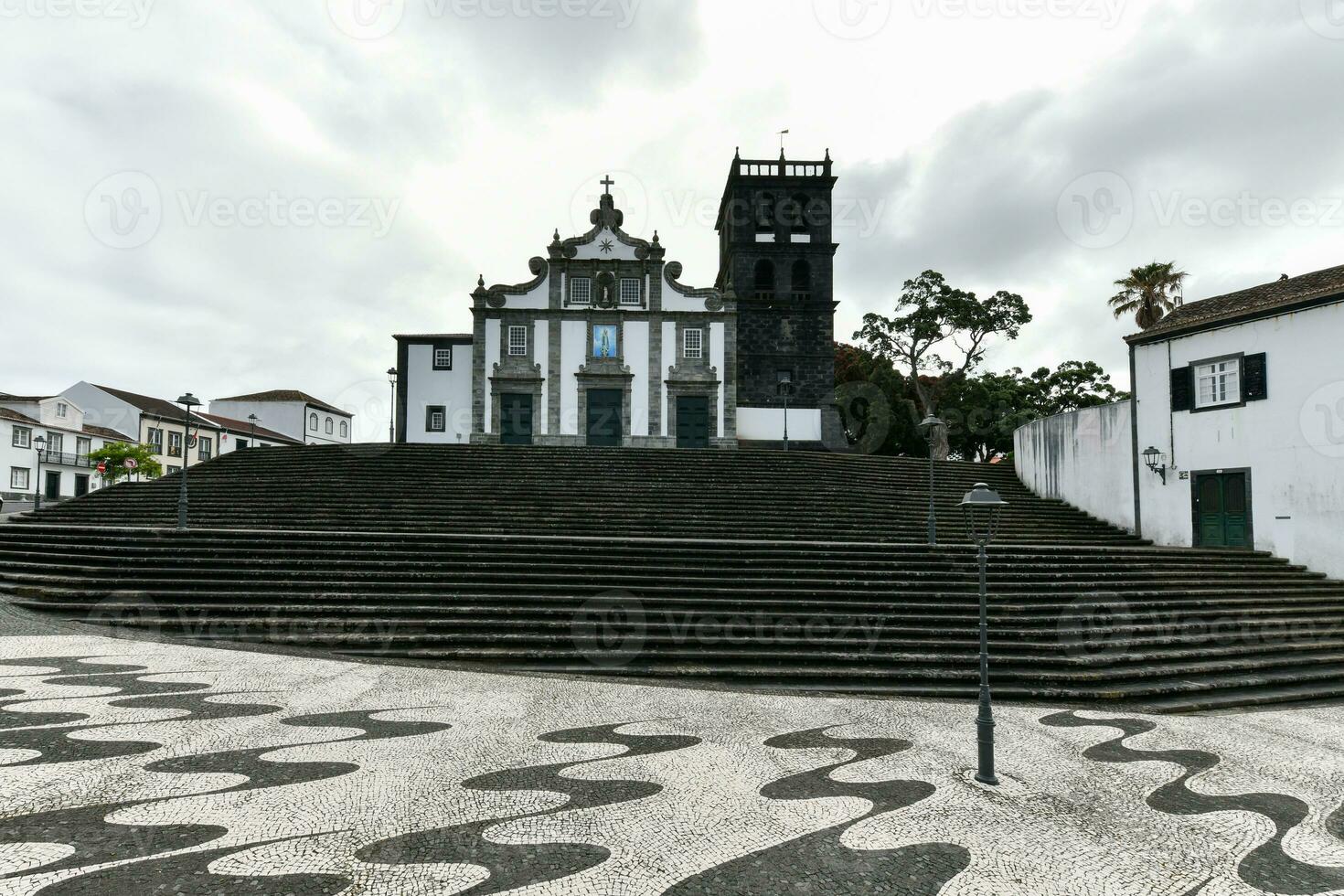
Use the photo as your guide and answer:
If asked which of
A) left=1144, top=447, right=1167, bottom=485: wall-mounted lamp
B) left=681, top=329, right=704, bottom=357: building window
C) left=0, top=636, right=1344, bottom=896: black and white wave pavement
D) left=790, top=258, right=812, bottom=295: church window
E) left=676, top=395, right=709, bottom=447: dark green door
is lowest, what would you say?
left=0, top=636, right=1344, bottom=896: black and white wave pavement

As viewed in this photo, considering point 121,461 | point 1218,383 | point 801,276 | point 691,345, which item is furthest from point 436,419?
point 1218,383

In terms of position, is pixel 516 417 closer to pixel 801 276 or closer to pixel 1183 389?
pixel 801 276

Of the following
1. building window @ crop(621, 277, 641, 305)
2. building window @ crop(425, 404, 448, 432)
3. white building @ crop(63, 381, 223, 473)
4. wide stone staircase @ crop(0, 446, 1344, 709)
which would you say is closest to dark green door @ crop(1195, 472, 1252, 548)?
wide stone staircase @ crop(0, 446, 1344, 709)

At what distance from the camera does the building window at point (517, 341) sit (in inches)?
1325

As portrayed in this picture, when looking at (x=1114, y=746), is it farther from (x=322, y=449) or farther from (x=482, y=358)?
(x=482, y=358)

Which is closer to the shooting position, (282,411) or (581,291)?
(581,291)

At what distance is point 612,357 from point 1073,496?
18.8m

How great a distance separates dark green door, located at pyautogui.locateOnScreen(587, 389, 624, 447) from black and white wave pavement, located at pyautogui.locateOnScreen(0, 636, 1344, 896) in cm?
2468

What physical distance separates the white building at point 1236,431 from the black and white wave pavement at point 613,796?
10729mm

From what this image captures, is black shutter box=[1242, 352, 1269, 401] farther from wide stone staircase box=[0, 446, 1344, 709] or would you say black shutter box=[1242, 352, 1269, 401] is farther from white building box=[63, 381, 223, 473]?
white building box=[63, 381, 223, 473]

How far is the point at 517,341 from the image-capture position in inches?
1328

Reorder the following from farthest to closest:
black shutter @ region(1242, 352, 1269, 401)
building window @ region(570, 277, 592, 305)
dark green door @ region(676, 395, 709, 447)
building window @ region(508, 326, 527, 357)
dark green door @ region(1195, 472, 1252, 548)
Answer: building window @ region(570, 277, 592, 305)
building window @ region(508, 326, 527, 357)
dark green door @ region(676, 395, 709, 447)
dark green door @ region(1195, 472, 1252, 548)
black shutter @ region(1242, 352, 1269, 401)

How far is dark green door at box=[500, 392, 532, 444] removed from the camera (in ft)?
109

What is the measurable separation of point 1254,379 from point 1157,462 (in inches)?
119
